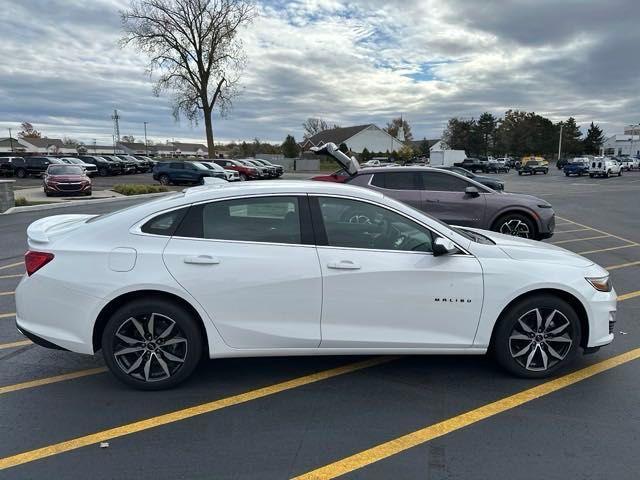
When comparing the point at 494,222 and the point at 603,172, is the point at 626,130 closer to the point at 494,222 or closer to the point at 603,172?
the point at 603,172

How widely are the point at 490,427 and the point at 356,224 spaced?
5.36 feet

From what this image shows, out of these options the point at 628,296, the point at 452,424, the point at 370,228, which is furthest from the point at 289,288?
the point at 628,296

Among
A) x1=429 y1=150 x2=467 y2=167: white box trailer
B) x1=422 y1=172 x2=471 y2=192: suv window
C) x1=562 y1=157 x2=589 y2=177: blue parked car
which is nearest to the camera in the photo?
x1=422 y1=172 x2=471 y2=192: suv window

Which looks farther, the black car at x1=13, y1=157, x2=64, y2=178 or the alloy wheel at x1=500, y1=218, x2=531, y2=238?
the black car at x1=13, y1=157, x2=64, y2=178

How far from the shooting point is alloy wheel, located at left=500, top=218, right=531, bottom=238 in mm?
8734

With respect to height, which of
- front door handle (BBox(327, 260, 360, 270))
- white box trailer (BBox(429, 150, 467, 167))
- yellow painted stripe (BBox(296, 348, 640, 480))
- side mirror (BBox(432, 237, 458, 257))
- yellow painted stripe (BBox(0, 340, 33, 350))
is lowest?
yellow painted stripe (BBox(296, 348, 640, 480))

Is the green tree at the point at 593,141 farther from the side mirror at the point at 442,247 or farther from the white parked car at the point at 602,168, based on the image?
the side mirror at the point at 442,247

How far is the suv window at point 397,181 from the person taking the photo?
9.05 m

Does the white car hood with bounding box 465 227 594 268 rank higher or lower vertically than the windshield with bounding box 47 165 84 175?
lower

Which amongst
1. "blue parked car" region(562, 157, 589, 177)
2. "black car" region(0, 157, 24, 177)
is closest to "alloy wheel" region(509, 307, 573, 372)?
"black car" region(0, 157, 24, 177)

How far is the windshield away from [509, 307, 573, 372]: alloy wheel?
2236cm

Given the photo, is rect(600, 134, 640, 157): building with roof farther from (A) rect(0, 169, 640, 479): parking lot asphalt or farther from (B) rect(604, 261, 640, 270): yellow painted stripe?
(A) rect(0, 169, 640, 479): parking lot asphalt

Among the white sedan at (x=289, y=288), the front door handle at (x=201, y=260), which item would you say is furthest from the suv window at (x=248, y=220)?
the front door handle at (x=201, y=260)

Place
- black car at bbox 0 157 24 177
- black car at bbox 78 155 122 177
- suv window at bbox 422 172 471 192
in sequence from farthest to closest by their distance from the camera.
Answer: black car at bbox 78 155 122 177 → black car at bbox 0 157 24 177 → suv window at bbox 422 172 471 192
